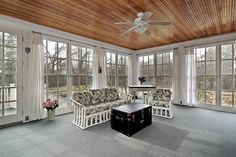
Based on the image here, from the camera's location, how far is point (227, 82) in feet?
16.0

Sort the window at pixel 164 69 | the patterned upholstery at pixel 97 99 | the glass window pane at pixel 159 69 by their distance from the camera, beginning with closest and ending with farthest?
1. the patterned upholstery at pixel 97 99
2. the window at pixel 164 69
3. the glass window pane at pixel 159 69

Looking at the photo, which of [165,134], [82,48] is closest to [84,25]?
[82,48]

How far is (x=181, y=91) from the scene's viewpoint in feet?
19.1

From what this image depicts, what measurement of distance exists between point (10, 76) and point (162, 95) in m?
4.59

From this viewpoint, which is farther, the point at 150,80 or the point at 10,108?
the point at 150,80

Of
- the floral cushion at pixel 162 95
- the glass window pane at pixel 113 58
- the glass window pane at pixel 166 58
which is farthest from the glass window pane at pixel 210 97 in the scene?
the glass window pane at pixel 113 58

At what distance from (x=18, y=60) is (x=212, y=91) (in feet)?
21.6

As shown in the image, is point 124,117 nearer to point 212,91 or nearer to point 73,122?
point 73,122

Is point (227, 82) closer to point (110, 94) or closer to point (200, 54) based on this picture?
point (200, 54)

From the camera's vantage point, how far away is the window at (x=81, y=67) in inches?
194

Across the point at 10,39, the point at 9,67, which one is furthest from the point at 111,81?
the point at 10,39

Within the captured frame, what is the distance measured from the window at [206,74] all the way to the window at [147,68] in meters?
2.02

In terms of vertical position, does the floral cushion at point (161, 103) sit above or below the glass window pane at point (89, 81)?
below

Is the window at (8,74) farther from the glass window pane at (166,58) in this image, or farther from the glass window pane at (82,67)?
the glass window pane at (166,58)
